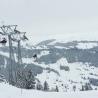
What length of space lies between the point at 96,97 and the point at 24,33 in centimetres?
2326

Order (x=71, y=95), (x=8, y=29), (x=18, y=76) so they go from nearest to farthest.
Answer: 1. (x=71, y=95)
2. (x=8, y=29)
3. (x=18, y=76)

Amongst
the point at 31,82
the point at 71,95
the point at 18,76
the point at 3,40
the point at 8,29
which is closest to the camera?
the point at 71,95

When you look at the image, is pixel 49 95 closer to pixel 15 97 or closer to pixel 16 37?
pixel 15 97

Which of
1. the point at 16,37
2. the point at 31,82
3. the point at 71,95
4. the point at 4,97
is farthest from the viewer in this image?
the point at 31,82

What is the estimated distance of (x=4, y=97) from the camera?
1934 cm

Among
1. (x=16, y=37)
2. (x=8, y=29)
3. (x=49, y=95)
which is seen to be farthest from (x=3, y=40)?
(x=49, y=95)

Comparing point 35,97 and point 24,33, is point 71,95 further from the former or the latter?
point 24,33

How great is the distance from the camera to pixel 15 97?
1983 cm

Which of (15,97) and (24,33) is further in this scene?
(24,33)

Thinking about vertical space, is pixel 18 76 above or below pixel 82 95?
below

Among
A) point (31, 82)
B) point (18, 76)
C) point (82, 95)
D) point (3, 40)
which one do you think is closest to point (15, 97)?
point (82, 95)

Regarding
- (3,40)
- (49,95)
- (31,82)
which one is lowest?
(31,82)

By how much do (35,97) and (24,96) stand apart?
2.11 ft

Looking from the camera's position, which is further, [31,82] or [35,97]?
[31,82]
